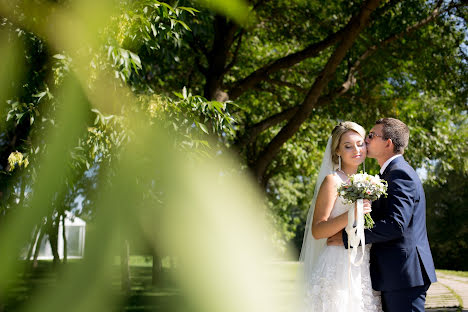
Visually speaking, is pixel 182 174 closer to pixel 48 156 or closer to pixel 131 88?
pixel 131 88

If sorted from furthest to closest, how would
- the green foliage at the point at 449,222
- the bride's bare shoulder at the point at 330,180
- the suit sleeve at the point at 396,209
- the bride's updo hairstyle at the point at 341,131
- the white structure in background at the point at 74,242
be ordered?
1. the white structure in background at the point at 74,242
2. the green foliage at the point at 449,222
3. the bride's updo hairstyle at the point at 341,131
4. the bride's bare shoulder at the point at 330,180
5. the suit sleeve at the point at 396,209

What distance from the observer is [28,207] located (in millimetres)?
6328

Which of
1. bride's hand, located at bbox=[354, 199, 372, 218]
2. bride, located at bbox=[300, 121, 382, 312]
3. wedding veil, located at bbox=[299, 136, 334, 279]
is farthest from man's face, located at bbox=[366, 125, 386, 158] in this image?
bride's hand, located at bbox=[354, 199, 372, 218]

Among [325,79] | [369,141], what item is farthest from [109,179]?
[325,79]

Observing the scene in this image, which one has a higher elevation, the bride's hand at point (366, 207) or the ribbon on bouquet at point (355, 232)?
the bride's hand at point (366, 207)

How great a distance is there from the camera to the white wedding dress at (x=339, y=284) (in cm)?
383

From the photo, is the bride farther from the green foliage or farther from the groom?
the green foliage

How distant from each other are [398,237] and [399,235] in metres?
0.07

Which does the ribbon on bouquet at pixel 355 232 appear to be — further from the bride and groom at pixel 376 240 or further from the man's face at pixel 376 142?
the man's face at pixel 376 142

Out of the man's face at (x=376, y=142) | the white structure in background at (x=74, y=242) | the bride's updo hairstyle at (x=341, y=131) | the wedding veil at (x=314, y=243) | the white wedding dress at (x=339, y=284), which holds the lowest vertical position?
the white wedding dress at (x=339, y=284)

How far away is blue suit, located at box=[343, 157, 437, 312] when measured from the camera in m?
3.60

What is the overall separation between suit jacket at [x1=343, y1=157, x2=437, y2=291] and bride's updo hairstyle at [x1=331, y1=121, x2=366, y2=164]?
17.1 inches

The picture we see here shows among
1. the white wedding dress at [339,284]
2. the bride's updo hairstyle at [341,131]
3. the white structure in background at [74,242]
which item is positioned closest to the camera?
the white wedding dress at [339,284]

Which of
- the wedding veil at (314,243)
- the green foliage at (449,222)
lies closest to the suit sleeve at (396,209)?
the wedding veil at (314,243)
